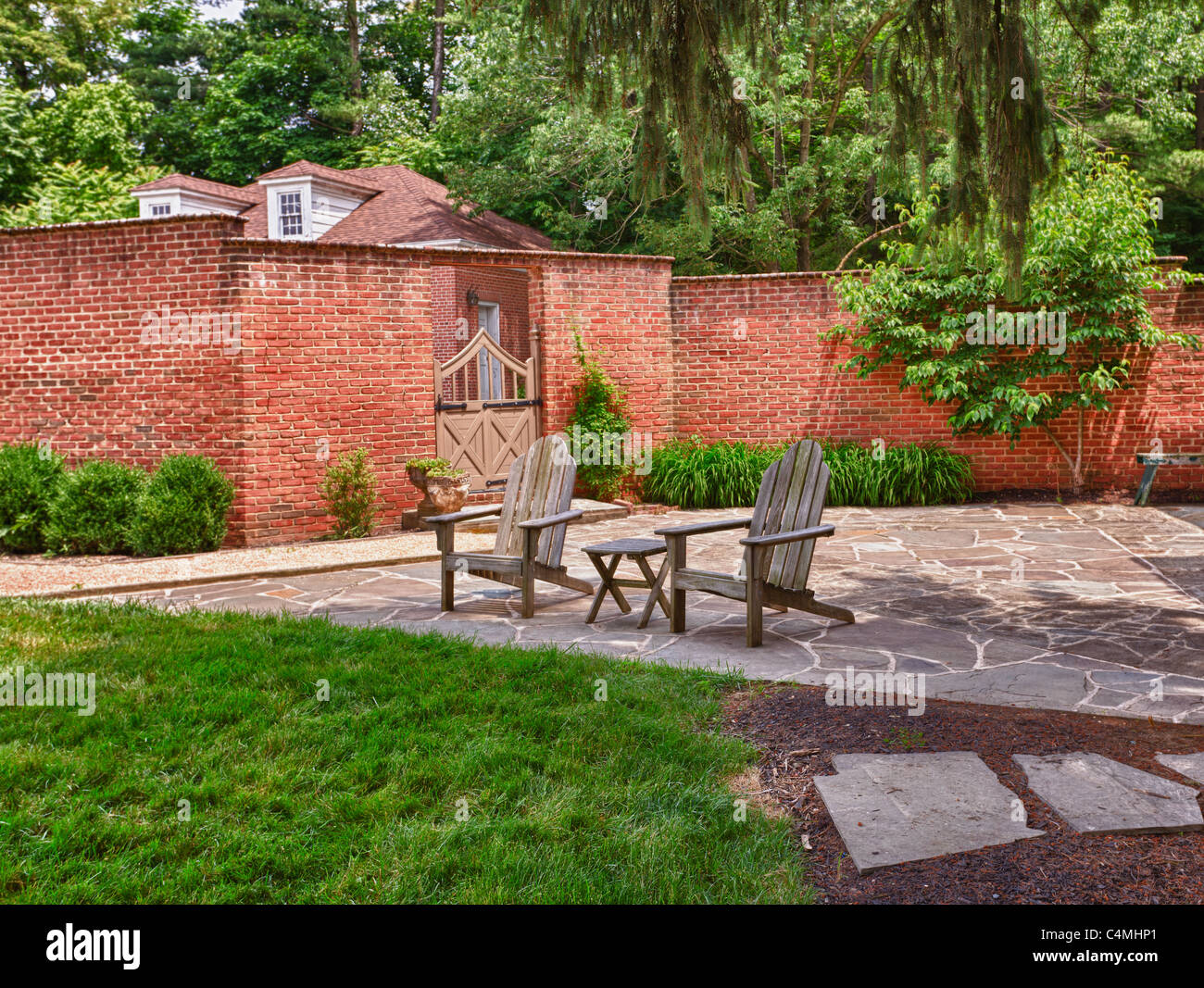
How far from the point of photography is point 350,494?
10.4 m

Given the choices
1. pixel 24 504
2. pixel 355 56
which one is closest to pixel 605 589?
pixel 24 504

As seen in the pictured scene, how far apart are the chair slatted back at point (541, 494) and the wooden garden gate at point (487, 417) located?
3.86 meters

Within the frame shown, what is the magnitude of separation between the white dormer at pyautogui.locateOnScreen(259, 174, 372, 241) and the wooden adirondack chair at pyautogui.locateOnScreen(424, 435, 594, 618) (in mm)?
16580

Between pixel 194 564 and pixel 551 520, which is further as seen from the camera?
pixel 194 564

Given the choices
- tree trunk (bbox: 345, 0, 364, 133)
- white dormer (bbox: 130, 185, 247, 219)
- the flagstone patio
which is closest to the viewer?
the flagstone patio

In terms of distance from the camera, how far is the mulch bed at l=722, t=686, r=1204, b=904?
2908mm

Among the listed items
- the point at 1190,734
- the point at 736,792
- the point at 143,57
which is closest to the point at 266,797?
the point at 736,792

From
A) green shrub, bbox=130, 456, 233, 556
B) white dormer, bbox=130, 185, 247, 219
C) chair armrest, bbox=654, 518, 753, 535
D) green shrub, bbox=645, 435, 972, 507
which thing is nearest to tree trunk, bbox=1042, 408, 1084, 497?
green shrub, bbox=645, 435, 972, 507

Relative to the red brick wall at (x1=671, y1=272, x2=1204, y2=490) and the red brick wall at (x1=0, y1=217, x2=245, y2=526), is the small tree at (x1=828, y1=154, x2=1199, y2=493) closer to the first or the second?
the red brick wall at (x1=671, y1=272, x2=1204, y2=490)

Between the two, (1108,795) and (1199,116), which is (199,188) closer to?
(1199,116)

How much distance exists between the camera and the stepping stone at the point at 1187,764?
3.66 meters

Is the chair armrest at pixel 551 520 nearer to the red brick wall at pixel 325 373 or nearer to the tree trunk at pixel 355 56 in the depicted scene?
the red brick wall at pixel 325 373

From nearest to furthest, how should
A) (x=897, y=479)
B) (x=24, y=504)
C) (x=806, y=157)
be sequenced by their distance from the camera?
(x=24, y=504)
(x=897, y=479)
(x=806, y=157)

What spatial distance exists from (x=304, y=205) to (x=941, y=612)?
18.9 metres
